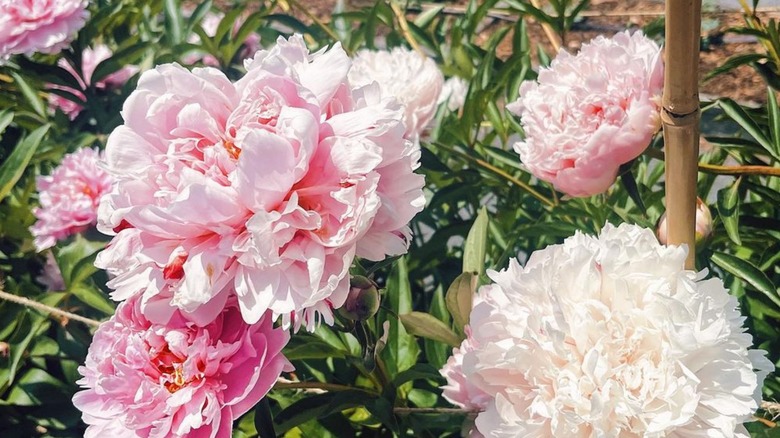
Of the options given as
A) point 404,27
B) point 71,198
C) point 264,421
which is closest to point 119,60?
point 71,198

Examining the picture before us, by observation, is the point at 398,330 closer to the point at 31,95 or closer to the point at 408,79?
the point at 408,79

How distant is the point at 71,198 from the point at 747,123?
76 cm

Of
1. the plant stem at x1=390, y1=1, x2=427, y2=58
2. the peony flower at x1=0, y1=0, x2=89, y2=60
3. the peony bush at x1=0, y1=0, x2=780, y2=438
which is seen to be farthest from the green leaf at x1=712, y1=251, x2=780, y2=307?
the peony flower at x1=0, y1=0, x2=89, y2=60

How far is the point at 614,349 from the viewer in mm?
455

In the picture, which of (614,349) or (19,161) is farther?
(19,161)

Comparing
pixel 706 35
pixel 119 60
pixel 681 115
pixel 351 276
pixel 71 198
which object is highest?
pixel 681 115

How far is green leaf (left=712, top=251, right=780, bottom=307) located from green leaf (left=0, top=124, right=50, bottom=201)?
71 cm

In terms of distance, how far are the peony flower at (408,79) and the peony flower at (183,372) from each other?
1.50 feet

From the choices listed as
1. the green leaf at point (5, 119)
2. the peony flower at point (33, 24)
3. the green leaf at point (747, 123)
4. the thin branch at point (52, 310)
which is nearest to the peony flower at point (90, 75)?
the peony flower at point (33, 24)

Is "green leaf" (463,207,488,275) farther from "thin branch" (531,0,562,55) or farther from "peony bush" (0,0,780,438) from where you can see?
"thin branch" (531,0,562,55)

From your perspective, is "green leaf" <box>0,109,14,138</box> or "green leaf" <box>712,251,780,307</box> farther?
"green leaf" <box>0,109,14,138</box>

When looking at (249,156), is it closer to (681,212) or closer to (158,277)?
(158,277)

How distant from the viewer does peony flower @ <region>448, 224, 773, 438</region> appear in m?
0.43

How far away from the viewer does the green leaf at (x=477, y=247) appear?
67 cm
